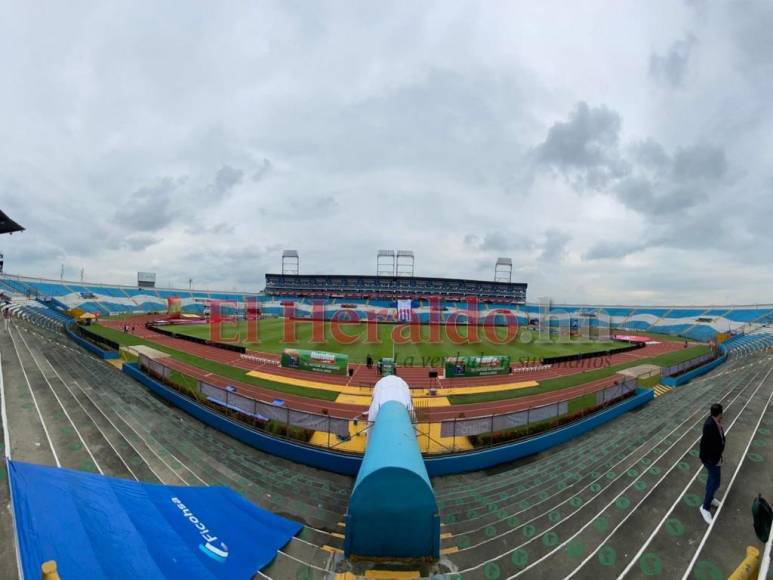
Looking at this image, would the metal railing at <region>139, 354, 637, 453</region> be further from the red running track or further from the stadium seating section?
the stadium seating section

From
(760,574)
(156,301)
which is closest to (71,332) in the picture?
(760,574)

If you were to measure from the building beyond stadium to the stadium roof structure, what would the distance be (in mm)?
73404

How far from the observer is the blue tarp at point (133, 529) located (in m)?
4.32

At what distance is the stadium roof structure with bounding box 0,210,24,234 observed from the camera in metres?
19.1

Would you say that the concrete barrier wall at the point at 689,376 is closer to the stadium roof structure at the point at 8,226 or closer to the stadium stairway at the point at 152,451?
the stadium stairway at the point at 152,451

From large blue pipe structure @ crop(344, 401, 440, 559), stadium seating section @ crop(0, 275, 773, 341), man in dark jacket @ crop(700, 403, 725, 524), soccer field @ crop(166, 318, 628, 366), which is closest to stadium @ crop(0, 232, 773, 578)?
large blue pipe structure @ crop(344, 401, 440, 559)

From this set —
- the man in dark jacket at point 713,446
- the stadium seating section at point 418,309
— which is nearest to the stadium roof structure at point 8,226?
the man in dark jacket at point 713,446

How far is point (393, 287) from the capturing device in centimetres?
9775

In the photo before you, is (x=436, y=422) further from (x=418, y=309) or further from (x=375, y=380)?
(x=418, y=309)

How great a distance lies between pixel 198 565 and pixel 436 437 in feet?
28.8

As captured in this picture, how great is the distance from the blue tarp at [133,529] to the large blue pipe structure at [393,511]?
1.92 meters

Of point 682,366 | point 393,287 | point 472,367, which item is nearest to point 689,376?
point 682,366

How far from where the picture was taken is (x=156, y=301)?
77875 mm

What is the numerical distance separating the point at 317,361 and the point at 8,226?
2239cm
